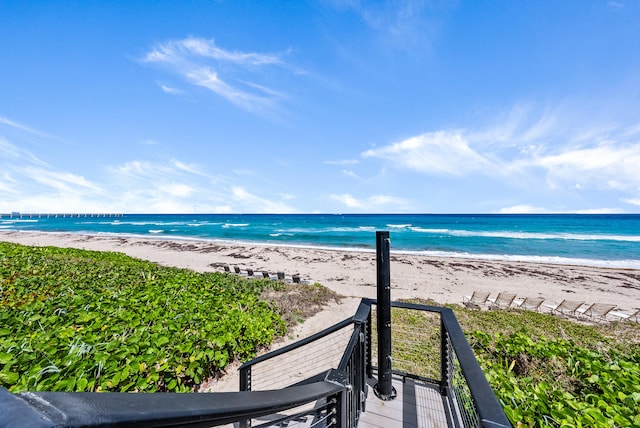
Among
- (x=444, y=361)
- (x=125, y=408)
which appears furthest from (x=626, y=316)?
(x=125, y=408)

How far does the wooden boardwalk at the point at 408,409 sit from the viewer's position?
318cm

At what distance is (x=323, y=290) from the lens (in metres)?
11.1

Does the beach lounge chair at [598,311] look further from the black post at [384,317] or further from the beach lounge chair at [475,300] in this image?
the black post at [384,317]

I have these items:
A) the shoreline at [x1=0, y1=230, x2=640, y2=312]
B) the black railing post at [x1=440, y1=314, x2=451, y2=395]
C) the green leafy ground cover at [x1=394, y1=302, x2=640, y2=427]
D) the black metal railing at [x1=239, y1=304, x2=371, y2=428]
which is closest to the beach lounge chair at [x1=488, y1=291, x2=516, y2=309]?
the shoreline at [x1=0, y1=230, x2=640, y2=312]

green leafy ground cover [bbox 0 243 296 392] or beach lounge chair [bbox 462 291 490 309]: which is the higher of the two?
green leafy ground cover [bbox 0 243 296 392]

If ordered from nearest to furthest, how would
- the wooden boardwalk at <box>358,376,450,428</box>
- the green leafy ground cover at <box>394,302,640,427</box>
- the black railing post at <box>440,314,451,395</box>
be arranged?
1. the green leafy ground cover at <box>394,302,640,427</box>
2. the wooden boardwalk at <box>358,376,450,428</box>
3. the black railing post at <box>440,314,451,395</box>

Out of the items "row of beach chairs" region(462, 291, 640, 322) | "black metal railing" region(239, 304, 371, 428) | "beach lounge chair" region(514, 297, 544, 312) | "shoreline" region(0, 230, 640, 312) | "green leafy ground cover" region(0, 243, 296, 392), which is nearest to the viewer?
"black metal railing" region(239, 304, 371, 428)

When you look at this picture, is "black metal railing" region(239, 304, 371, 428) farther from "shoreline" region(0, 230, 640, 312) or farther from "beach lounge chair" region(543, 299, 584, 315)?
"beach lounge chair" region(543, 299, 584, 315)

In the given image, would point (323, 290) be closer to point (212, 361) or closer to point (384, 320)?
point (212, 361)

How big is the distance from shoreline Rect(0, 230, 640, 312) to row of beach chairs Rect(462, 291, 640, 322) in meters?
0.88

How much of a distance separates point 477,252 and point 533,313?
18.3 m

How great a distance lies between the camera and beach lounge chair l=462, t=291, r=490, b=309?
412 inches

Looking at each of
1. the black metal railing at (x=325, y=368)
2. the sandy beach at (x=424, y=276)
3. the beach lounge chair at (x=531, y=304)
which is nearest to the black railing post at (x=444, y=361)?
the black metal railing at (x=325, y=368)

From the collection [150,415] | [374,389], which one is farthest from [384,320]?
[150,415]
